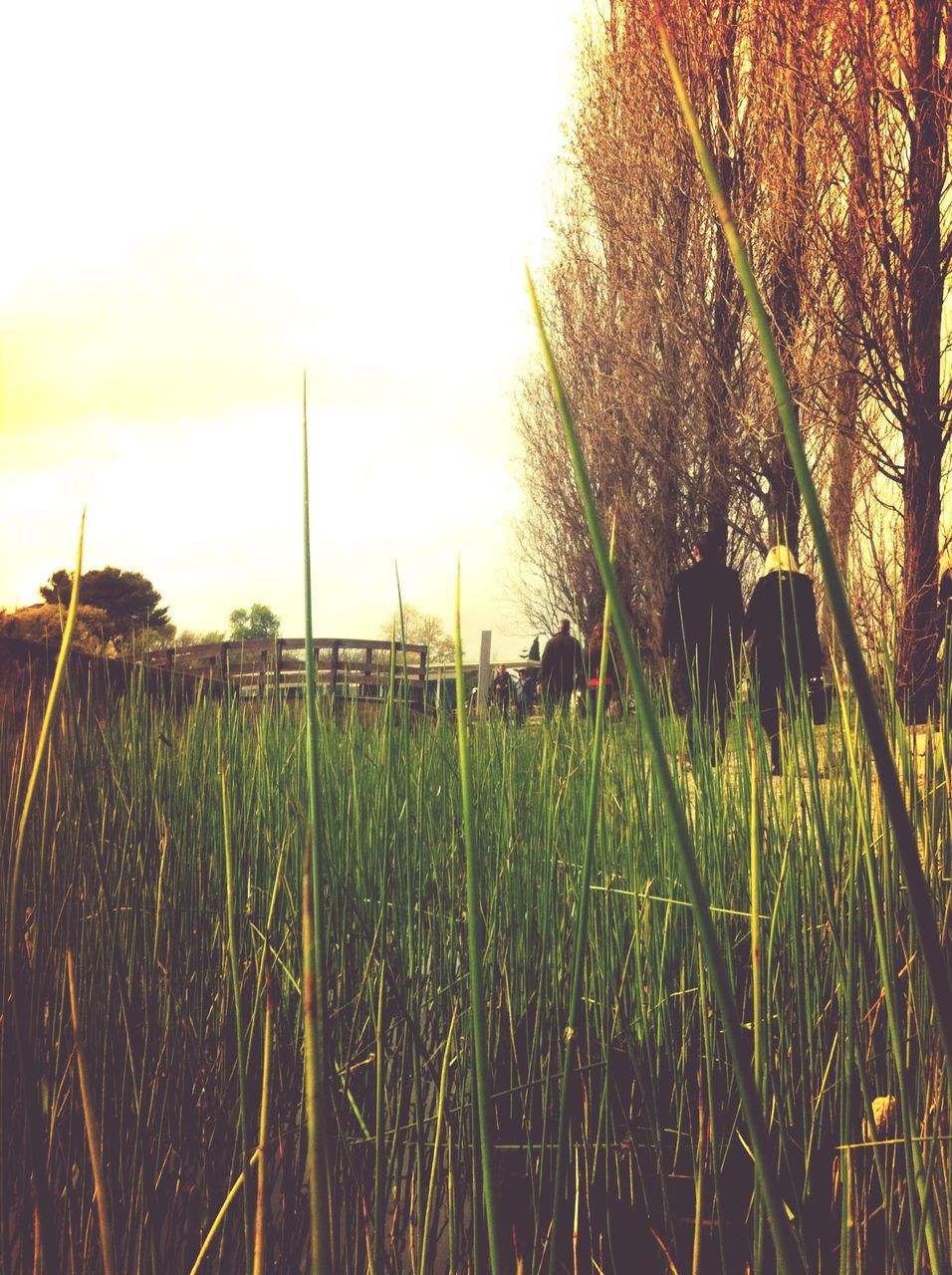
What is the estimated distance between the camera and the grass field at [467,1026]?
3.22 feet

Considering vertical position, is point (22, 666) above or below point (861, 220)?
below

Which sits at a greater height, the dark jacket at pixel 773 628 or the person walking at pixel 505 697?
the dark jacket at pixel 773 628

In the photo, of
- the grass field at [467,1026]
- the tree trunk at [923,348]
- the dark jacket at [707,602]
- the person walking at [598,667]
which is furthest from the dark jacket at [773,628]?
the grass field at [467,1026]

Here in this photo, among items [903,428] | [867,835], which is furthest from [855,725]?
[903,428]

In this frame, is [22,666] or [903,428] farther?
[903,428]

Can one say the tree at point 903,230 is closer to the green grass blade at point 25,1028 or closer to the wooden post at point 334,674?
the wooden post at point 334,674

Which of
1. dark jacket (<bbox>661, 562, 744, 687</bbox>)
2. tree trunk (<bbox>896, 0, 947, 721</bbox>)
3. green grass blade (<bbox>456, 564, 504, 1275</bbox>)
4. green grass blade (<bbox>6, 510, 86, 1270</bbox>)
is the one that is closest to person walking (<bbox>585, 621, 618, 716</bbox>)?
green grass blade (<bbox>456, 564, 504, 1275</bbox>)

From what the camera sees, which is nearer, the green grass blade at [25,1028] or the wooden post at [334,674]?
the green grass blade at [25,1028]

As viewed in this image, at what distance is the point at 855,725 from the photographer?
87 centimetres

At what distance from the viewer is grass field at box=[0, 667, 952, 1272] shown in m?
0.98

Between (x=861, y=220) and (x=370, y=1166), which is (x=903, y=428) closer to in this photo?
(x=861, y=220)

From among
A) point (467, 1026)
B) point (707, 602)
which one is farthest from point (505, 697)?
point (467, 1026)

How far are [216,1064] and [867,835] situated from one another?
0.90m

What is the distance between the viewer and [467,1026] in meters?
1.16
